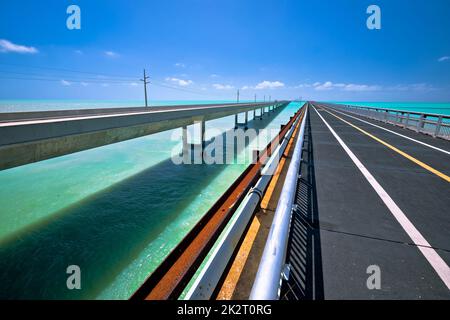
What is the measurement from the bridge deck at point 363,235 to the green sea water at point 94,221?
10.0 ft

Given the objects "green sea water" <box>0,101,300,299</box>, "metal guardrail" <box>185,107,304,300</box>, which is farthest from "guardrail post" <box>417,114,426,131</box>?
"metal guardrail" <box>185,107,304,300</box>

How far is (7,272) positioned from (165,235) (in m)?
2.87

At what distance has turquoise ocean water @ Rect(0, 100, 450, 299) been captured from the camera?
362cm

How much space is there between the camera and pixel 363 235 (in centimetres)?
274

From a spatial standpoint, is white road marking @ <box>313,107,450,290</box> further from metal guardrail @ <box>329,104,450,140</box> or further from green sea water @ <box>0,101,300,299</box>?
metal guardrail @ <box>329,104,450,140</box>

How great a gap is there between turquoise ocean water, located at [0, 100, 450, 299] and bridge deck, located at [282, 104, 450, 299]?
10.0ft

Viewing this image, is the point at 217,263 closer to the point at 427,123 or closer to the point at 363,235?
the point at 363,235

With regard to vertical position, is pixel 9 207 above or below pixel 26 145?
below

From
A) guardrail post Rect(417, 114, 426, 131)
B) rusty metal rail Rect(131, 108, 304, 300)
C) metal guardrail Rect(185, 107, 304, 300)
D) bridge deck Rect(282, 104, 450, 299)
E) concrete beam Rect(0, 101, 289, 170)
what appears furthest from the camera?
guardrail post Rect(417, 114, 426, 131)

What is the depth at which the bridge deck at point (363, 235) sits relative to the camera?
1.97 metres

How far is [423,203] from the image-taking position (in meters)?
3.61

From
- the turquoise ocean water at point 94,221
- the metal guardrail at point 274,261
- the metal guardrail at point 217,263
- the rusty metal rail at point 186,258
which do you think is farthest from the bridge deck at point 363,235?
the turquoise ocean water at point 94,221
